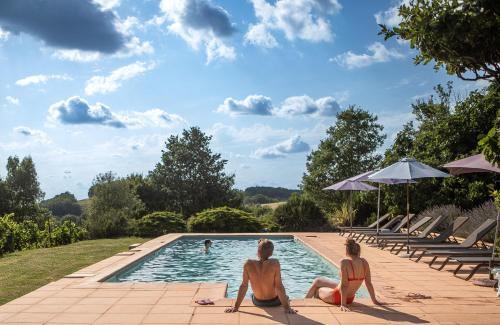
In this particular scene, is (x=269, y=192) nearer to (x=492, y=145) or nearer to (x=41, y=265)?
(x=41, y=265)

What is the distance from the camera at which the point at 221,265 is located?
45.1ft

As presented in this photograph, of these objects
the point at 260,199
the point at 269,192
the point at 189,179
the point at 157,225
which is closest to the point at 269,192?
the point at 269,192

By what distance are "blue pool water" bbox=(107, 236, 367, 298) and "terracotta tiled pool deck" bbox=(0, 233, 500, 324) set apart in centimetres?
123

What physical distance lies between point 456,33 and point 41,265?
1039 centimetres

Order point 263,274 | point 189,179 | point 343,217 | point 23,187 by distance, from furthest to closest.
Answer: point 23,187 < point 189,179 < point 343,217 < point 263,274

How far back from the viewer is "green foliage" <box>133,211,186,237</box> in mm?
20703

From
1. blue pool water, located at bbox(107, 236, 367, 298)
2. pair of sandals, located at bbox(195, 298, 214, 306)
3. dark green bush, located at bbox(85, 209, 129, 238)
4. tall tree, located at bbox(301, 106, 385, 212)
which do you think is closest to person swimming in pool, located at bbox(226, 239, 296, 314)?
pair of sandals, located at bbox(195, 298, 214, 306)

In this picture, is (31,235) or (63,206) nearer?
(31,235)

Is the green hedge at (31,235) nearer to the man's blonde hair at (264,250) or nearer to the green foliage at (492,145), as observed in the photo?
the man's blonde hair at (264,250)

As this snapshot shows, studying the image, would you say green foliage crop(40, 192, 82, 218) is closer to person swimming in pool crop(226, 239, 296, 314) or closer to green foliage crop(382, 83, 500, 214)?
green foliage crop(382, 83, 500, 214)

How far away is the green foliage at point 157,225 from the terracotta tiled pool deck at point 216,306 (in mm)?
11081

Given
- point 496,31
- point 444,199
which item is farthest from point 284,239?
point 496,31

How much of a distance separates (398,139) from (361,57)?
260 inches

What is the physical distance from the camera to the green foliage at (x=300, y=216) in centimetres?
2233
